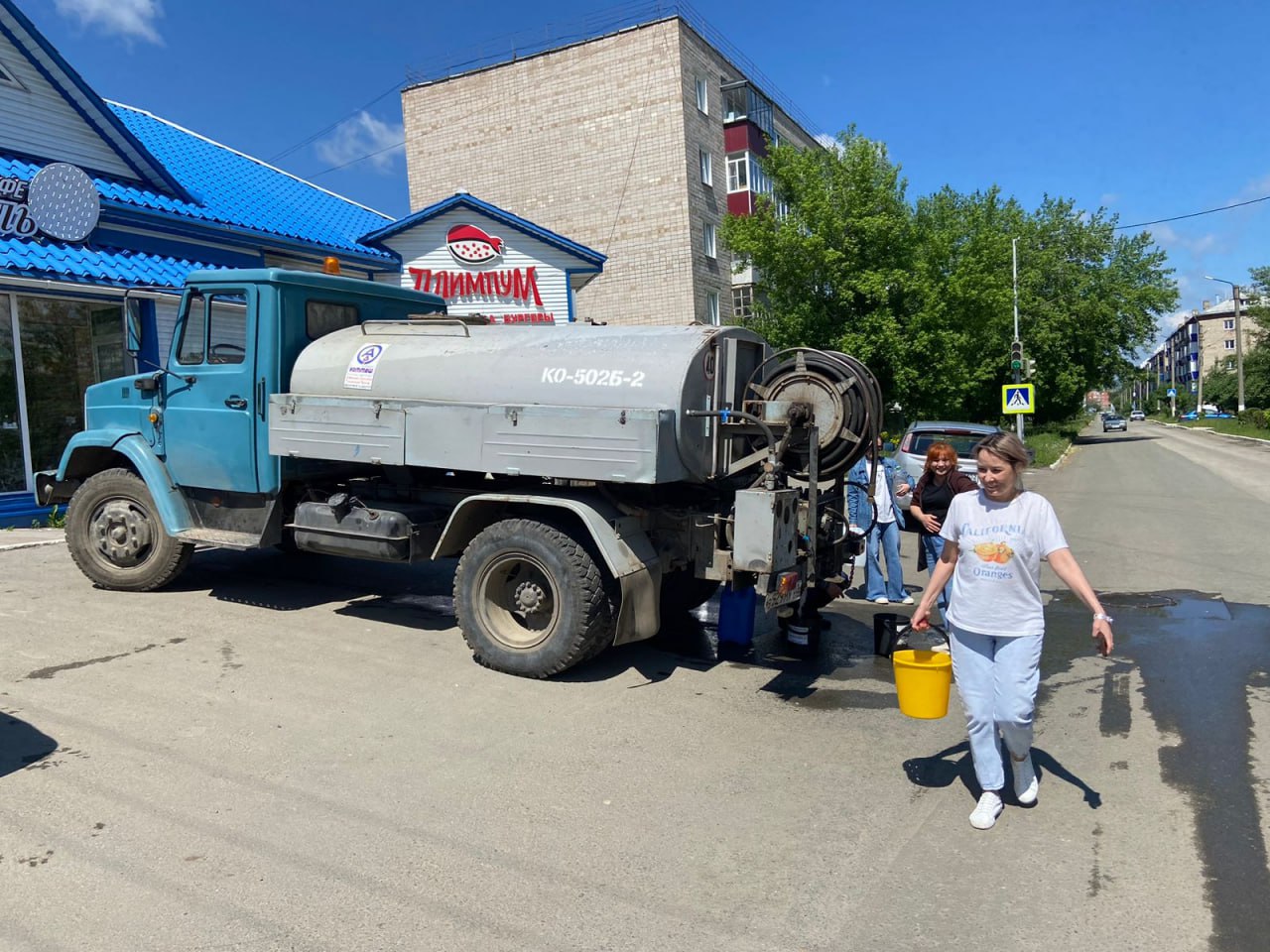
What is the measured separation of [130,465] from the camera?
7.85 meters

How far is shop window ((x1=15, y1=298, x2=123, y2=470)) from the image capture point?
12.1 metres

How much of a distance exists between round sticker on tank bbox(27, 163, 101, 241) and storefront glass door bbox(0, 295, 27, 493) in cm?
119

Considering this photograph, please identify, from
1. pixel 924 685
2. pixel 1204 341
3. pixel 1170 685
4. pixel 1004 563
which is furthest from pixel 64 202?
pixel 1204 341

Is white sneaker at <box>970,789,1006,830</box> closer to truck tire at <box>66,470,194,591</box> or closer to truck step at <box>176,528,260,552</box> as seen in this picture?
truck step at <box>176,528,260,552</box>

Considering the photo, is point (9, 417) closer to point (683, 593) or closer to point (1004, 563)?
point (683, 593)

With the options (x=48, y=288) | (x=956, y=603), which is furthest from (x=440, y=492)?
(x=48, y=288)

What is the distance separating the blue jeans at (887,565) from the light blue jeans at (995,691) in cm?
445

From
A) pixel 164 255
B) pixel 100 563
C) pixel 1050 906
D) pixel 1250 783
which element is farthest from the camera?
pixel 164 255

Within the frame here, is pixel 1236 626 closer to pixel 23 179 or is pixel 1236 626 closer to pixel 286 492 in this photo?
pixel 286 492

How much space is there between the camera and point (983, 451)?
394 cm

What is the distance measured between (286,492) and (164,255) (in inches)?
311

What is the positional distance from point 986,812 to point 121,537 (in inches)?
280

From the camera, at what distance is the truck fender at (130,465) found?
24.1ft

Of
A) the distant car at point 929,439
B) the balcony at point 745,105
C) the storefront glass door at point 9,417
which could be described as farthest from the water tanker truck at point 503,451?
Result: the balcony at point 745,105
